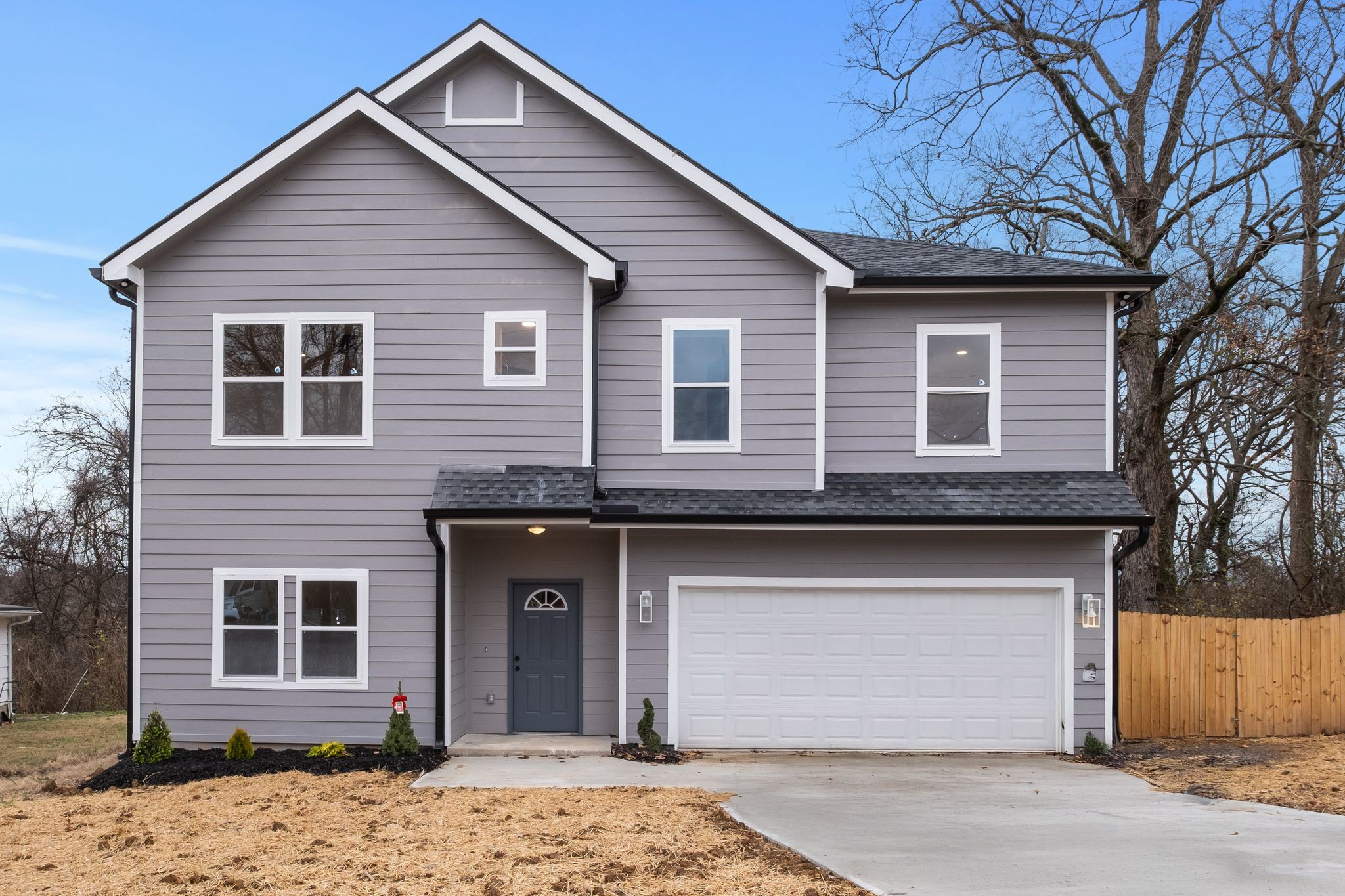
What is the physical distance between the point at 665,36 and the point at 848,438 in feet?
62.4

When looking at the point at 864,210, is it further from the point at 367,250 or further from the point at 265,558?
the point at 265,558

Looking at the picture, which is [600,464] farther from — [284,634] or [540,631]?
[284,634]

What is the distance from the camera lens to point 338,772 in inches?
404

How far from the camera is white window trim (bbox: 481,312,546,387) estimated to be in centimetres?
1133

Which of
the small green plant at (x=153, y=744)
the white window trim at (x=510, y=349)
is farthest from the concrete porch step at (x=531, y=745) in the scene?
the white window trim at (x=510, y=349)

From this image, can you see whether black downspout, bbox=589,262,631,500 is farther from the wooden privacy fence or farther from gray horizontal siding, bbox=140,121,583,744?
the wooden privacy fence

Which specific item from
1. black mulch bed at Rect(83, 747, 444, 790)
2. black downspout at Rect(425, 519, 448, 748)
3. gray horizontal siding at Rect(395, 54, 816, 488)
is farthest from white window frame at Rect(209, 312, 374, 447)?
black mulch bed at Rect(83, 747, 444, 790)

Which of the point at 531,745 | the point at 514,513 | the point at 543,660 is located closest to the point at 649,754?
the point at 531,745

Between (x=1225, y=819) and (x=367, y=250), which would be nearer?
(x=1225, y=819)

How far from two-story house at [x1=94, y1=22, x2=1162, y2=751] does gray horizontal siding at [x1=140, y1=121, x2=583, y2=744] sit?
0.12 feet

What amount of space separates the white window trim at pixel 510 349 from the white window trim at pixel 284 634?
265 cm

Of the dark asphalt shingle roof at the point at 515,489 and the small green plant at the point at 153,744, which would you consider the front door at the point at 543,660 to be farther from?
the small green plant at the point at 153,744

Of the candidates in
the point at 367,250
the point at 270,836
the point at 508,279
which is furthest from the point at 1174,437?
the point at 270,836

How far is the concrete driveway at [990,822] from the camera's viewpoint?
647cm
